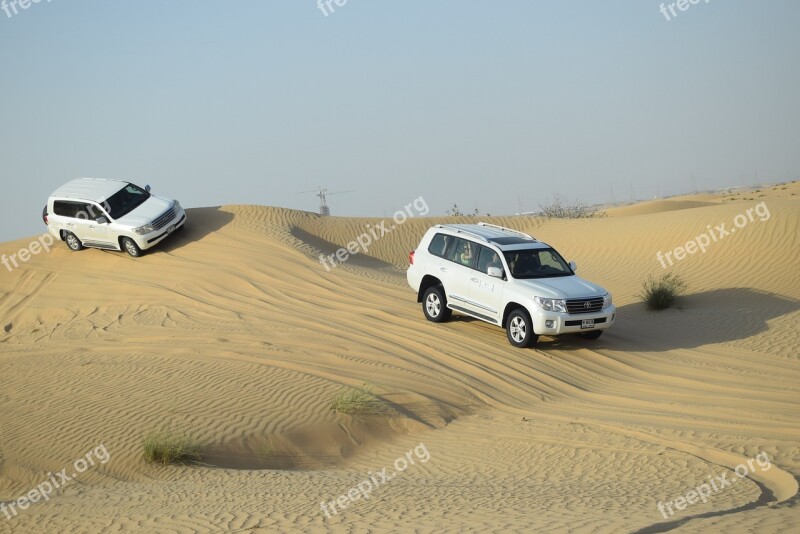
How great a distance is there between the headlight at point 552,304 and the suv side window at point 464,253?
A: 1.90 metres

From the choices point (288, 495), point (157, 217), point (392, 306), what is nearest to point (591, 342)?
point (392, 306)

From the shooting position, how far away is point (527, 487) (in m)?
8.23

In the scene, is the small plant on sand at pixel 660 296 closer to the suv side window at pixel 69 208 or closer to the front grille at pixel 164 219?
the front grille at pixel 164 219

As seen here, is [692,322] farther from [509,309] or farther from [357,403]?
[357,403]

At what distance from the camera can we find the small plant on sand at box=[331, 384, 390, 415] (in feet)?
36.9

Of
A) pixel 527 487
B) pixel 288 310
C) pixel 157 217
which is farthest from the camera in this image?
pixel 157 217

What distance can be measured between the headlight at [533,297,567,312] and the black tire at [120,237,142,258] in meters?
12.0

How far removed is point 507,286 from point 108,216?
11679mm

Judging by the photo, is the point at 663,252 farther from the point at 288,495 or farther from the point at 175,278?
the point at 288,495

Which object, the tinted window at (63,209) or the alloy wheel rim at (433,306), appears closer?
the alloy wheel rim at (433,306)

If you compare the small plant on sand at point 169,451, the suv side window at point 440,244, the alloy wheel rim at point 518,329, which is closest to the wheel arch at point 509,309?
the alloy wheel rim at point 518,329

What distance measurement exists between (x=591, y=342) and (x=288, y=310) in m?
6.18

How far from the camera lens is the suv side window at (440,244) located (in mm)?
16031

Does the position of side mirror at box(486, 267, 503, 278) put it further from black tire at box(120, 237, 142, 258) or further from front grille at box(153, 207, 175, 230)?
black tire at box(120, 237, 142, 258)
